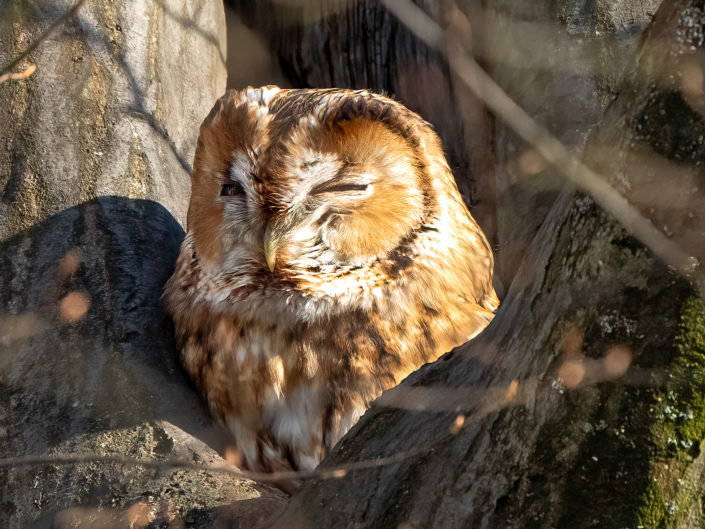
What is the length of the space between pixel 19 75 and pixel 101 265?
56cm

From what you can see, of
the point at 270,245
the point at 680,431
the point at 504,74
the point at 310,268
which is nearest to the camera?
the point at 680,431

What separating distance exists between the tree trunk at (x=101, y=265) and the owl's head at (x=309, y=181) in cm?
21

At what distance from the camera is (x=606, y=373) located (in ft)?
3.52

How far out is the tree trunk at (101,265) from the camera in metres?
1.60

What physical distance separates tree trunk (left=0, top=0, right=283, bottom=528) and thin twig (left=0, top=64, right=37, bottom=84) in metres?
0.02

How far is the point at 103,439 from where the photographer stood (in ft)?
5.51

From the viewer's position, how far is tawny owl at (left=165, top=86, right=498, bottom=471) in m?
1.99

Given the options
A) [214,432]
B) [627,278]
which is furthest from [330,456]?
[214,432]

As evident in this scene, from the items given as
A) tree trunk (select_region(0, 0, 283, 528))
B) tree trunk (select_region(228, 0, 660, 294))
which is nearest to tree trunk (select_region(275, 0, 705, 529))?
tree trunk (select_region(0, 0, 283, 528))

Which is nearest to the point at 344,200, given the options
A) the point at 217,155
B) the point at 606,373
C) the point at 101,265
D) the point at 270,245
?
the point at 270,245

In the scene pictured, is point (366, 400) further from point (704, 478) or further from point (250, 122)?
point (704, 478)

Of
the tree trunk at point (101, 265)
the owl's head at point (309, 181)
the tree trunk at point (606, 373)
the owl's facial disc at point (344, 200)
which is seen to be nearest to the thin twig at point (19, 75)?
the tree trunk at point (101, 265)

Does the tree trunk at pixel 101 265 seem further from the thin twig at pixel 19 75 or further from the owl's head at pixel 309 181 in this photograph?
the owl's head at pixel 309 181

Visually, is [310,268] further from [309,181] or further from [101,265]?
[101,265]
